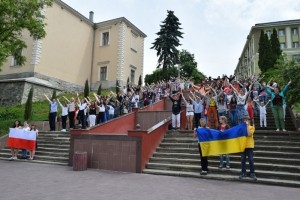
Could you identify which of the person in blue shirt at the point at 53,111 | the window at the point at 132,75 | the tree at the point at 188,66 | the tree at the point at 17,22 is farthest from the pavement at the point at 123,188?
the tree at the point at 188,66

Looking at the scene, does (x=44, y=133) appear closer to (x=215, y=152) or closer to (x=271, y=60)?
(x=215, y=152)

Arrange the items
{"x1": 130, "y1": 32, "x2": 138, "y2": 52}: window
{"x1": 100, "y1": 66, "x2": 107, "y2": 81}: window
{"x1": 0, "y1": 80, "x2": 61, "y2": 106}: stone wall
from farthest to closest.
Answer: {"x1": 130, "y1": 32, "x2": 138, "y2": 52}: window
{"x1": 100, "y1": 66, "x2": 107, "y2": 81}: window
{"x1": 0, "y1": 80, "x2": 61, "y2": 106}: stone wall

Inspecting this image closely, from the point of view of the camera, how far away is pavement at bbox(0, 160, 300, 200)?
6.86m

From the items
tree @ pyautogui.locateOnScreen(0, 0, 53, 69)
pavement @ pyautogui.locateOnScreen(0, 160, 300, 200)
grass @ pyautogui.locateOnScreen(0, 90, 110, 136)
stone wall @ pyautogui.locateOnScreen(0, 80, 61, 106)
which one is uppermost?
tree @ pyautogui.locateOnScreen(0, 0, 53, 69)

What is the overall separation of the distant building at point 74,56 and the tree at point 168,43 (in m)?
3.39

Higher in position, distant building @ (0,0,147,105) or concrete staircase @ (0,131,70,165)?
distant building @ (0,0,147,105)

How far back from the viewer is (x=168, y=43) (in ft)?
146

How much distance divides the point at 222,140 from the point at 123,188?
4.11 m

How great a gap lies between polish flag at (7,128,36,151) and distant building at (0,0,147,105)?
56.5 ft

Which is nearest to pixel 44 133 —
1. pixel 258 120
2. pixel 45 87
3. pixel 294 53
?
pixel 258 120

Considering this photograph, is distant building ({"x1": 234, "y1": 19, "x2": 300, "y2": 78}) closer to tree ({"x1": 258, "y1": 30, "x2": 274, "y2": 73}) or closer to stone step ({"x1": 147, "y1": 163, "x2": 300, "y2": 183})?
tree ({"x1": 258, "y1": 30, "x2": 274, "y2": 73})

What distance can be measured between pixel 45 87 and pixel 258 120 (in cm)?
2516

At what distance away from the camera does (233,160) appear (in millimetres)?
A: 10398

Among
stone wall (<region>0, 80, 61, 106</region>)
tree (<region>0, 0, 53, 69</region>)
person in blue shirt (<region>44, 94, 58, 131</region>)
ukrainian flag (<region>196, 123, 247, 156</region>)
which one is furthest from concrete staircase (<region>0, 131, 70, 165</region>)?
stone wall (<region>0, 80, 61, 106</region>)
